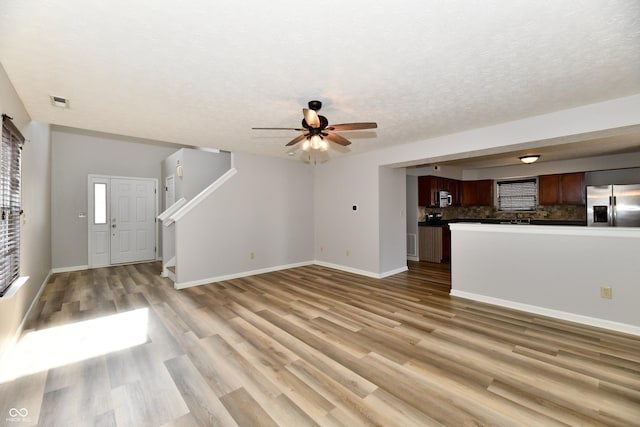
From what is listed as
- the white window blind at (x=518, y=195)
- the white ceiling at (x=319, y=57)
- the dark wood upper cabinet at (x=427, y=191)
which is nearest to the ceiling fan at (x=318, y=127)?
the white ceiling at (x=319, y=57)

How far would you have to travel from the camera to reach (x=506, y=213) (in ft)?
24.7

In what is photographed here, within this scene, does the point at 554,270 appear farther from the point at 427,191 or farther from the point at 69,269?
the point at 69,269

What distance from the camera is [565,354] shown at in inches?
97.7

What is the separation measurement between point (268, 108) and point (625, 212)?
6832 millimetres

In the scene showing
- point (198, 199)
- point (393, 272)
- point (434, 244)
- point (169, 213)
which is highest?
point (198, 199)

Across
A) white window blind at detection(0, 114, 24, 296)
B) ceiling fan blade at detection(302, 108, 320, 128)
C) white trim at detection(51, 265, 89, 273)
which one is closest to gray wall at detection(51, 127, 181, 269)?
white trim at detection(51, 265, 89, 273)

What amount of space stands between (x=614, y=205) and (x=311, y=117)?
6.43m

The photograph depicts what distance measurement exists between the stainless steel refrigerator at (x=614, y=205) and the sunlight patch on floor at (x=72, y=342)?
805cm

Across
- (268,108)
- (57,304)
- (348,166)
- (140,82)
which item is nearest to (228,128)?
(268,108)

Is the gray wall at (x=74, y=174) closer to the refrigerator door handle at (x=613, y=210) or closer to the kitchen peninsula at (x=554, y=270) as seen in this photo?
the kitchen peninsula at (x=554, y=270)

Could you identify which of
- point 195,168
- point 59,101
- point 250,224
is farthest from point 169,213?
point 59,101

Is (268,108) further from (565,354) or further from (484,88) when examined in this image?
(565,354)

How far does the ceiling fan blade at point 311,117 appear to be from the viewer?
2.57m

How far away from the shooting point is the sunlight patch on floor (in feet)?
7.79
